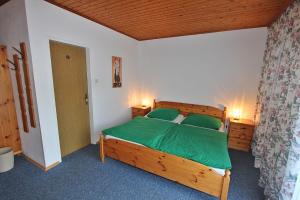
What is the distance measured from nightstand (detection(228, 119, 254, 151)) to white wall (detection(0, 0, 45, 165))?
11.0 feet

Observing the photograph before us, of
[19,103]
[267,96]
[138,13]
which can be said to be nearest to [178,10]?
[138,13]

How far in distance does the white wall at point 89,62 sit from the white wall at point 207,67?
61 centimetres

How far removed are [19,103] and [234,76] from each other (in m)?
3.97

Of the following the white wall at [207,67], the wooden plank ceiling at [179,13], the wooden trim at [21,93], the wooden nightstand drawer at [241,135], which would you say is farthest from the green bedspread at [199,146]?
the wooden trim at [21,93]

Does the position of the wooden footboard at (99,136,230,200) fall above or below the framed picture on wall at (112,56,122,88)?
below

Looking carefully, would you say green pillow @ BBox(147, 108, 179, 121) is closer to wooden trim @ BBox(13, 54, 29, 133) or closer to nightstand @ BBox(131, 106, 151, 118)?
nightstand @ BBox(131, 106, 151, 118)

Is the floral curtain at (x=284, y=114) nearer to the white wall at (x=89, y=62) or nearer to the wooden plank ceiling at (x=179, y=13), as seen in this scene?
the wooden plank ceiling at (x=179, y=13)

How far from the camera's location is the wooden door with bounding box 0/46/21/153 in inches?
92.0

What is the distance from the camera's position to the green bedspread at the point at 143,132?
216cm

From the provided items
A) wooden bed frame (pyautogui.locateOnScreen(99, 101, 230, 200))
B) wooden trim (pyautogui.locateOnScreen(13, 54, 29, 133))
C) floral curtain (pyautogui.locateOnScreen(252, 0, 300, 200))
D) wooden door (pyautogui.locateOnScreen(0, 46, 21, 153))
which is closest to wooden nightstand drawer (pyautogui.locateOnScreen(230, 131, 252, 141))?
floral curtain (pyautogui.locateOnScreen(252, 0, 300, 200))

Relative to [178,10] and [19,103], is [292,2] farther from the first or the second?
[19,103]

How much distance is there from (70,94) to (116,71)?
1.15m

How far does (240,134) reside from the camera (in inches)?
115

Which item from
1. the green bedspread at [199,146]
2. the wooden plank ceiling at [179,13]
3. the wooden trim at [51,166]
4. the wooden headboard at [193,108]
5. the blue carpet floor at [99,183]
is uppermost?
the wooden plank ceiling at [179,13]
